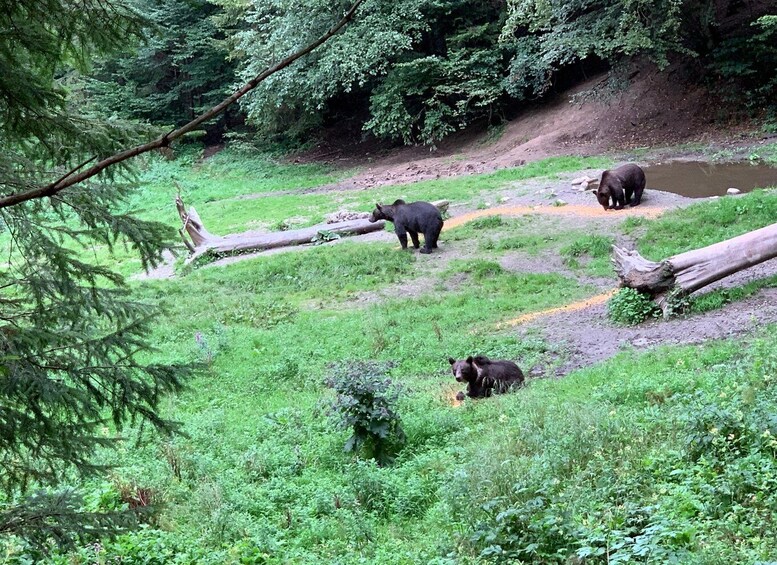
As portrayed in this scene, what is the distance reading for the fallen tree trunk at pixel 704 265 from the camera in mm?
10789

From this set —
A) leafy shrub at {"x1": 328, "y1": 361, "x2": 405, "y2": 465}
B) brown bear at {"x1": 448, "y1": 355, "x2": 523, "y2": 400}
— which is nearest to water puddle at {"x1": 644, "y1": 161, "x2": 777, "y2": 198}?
brown bear at {"x1": 448, "y1": 355, "x2": 523, "y2": 400}

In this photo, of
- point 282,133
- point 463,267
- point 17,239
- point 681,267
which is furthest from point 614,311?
point 282,133

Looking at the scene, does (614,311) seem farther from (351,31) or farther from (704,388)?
(351,31)

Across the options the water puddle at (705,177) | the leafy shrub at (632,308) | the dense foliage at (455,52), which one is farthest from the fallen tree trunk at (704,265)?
the dense foliage at (455,52)

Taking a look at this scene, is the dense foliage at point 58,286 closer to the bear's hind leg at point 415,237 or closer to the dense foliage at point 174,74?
the bear's hind leg at point 415,237

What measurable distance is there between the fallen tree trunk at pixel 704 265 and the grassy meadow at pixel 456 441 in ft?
1.37

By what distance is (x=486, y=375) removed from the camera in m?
9.69

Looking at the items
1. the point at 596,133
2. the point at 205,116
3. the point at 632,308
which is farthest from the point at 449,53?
the point at 205,116

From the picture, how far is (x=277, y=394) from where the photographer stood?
35.6 ft

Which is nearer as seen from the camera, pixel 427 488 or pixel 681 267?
pixel 427 488

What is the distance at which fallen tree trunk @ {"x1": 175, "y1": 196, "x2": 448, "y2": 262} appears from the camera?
20531mm

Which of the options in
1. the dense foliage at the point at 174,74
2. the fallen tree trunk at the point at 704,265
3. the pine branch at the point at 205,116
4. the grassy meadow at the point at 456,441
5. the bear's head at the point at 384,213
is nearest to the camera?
the pine branch at the point at 205,116

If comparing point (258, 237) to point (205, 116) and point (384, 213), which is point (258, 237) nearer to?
point (384, 213)

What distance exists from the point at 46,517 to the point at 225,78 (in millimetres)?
43147
